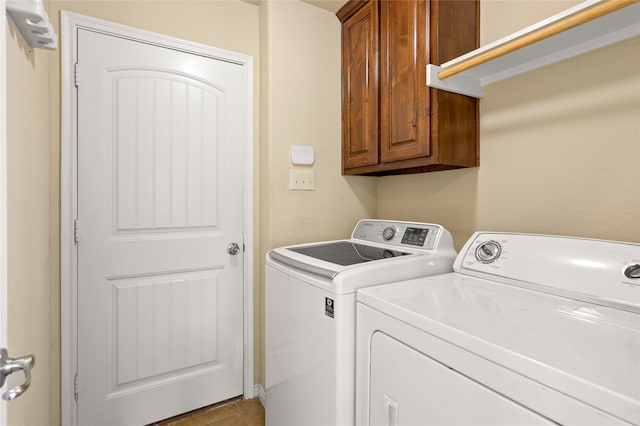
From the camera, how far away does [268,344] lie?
60.5 inches

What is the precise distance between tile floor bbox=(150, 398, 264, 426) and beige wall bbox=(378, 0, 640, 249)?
1.52 metres

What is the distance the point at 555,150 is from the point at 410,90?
663mm

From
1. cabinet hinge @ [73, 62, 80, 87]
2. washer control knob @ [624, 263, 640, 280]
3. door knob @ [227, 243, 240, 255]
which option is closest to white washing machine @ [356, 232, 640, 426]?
washer control knob @ [624, 263, 640, 280]

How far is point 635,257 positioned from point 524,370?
0.60 meters

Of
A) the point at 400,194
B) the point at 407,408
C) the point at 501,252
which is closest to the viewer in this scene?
the point at 407,408

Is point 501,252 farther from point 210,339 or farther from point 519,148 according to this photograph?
point 210,339

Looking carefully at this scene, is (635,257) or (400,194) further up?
(400,194)

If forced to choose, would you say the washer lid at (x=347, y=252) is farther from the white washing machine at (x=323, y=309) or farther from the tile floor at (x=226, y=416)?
the tile floor at (x=226, y=416)

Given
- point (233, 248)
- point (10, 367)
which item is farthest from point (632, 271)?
point (233, 248)

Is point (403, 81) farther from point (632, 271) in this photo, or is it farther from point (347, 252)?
point (632, 271)

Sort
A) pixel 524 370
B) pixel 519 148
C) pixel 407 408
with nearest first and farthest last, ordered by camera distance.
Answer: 1. pixel 524 370
2. pixel 407 408
3. pixel 519 148

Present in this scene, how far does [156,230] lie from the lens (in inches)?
66.7

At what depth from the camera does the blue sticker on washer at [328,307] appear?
1.06 meters

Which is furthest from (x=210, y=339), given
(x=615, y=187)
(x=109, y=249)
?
(x=615, y=187)
